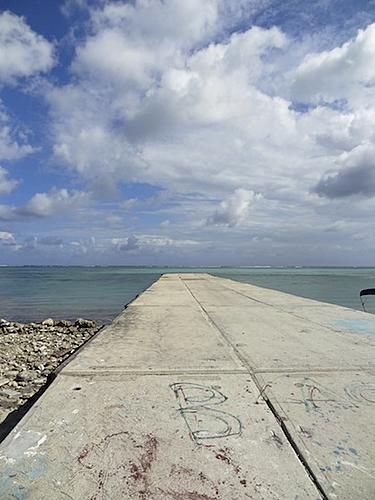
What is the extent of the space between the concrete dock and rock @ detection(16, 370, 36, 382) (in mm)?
2078

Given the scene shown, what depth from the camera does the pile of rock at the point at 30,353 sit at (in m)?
4.52

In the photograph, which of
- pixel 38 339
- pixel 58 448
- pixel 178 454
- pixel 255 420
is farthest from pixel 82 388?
pixel 38 339

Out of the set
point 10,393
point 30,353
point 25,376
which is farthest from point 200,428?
point 30,353

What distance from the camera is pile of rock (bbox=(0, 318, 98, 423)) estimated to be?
A: 4516 mm

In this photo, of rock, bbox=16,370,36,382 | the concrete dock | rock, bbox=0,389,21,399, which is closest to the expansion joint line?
the concrete dock

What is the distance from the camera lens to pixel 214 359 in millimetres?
3457

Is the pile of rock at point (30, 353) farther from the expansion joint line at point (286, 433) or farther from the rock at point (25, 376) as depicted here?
the expansion joint line at point (286, 433)

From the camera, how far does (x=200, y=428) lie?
206cm

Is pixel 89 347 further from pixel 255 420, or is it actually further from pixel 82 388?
pixel 255 420

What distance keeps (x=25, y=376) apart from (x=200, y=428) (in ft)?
13.9

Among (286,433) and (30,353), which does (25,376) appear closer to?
(30,353)

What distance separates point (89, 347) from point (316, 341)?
2.71m

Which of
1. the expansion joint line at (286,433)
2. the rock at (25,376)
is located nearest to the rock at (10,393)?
the rock at (25,376)

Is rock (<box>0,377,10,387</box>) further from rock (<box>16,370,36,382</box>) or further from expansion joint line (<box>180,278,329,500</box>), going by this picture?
expansion joint line (<box>180,278,329,500</box>)
